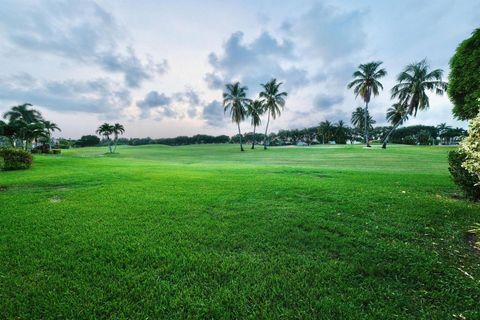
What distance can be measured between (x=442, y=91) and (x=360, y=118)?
155 ft

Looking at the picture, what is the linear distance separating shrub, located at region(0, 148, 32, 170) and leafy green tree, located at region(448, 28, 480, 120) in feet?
81.6

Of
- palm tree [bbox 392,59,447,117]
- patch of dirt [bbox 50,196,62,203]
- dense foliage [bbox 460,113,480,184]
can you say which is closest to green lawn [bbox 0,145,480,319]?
patch of dirt [bbox 50,196,62,203]

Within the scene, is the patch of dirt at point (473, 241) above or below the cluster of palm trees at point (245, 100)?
below

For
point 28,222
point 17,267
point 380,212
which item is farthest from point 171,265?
point 380,212

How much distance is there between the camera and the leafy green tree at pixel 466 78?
746cm

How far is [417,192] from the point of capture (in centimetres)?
859

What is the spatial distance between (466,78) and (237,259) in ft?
31.9

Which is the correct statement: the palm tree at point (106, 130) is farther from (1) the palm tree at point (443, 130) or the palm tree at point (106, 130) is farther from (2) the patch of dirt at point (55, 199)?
(1) the palm tree at point (443, 130)

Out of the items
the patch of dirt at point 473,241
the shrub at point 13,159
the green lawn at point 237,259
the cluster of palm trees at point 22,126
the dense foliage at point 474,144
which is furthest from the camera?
the cluster of palm trees at point 22,126

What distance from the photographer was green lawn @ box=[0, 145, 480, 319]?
9.37 feet

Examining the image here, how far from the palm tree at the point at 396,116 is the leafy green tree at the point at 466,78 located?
132ft

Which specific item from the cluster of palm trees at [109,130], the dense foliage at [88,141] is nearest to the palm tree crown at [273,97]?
the cluster of palm trees at [109,130]

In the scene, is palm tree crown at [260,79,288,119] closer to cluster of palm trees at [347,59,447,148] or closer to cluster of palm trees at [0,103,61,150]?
cluster of palm trees at [347,59,447,148]

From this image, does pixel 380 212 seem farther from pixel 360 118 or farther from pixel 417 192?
pixel 360 118
